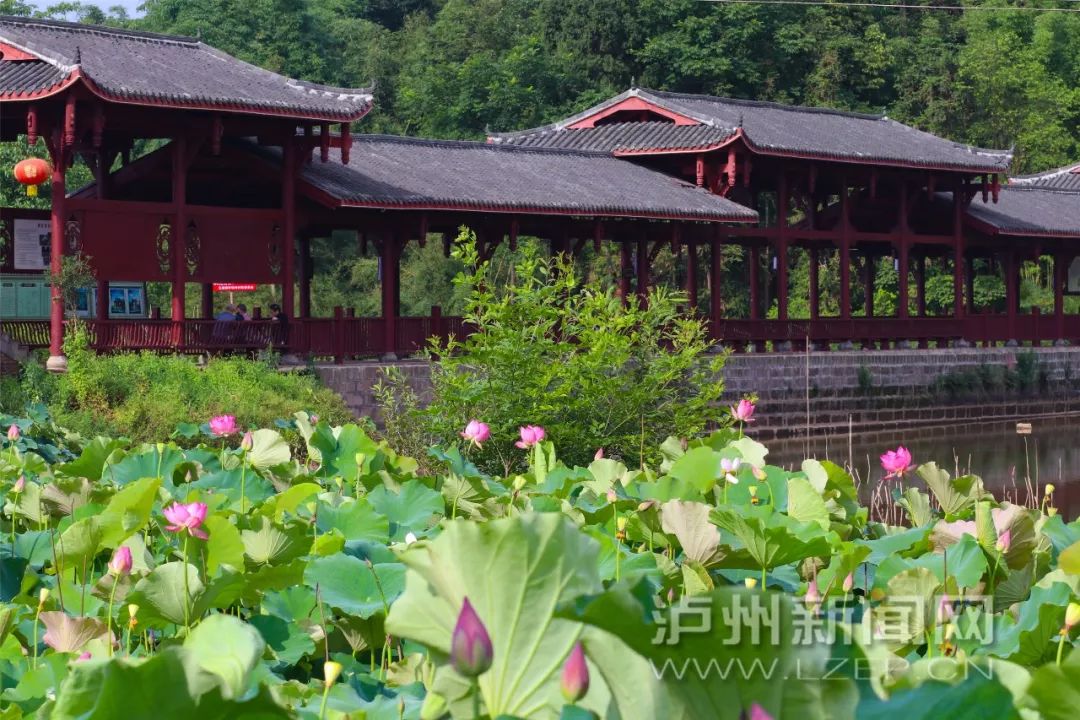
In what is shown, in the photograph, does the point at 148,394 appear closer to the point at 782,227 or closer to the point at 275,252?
the point at 275,252

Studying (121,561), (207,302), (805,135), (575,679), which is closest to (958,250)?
(805,135)

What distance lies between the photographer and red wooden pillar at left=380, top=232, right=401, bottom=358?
1719 cm

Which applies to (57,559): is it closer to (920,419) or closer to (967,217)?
(920,419)

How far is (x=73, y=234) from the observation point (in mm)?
15195

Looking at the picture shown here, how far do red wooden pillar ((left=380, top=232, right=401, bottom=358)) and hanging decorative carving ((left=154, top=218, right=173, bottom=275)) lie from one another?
250 cm

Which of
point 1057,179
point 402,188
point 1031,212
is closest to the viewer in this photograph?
point 402,188

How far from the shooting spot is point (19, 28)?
16.3 metres

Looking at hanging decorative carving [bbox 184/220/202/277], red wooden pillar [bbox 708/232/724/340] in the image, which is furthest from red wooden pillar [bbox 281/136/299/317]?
red wooden pillar [bbox 708/232/724/340]

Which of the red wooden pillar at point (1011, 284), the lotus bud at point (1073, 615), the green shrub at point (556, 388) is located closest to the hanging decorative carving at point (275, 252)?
the green shrub at point (556, 388)

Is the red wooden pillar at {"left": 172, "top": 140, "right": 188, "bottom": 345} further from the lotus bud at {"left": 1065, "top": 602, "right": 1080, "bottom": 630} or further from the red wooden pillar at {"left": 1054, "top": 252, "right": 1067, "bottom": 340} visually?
the red wooden pillar at {"left": 1054, "top": 252, "right": 1067, "bottom": 340}

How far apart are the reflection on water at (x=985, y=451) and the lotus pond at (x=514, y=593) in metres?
11.1

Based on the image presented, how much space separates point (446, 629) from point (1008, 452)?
19.0 metres

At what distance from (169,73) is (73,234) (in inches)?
79.9

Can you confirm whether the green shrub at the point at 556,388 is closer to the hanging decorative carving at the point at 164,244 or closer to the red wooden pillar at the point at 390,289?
the hanging decorative carving at the point at 164,244
